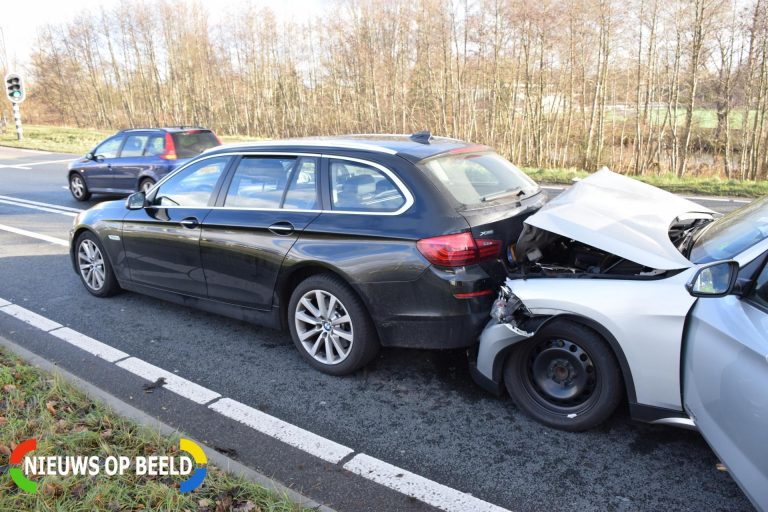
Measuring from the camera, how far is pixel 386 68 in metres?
29.3

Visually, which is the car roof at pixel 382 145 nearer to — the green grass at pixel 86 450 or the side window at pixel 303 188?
the side window at pixel 303 188

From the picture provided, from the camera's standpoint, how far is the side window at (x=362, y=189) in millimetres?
3784

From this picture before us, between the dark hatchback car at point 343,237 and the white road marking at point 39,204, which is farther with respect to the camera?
the white road marking at point 39,204

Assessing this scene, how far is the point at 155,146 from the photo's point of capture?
37.8 ft

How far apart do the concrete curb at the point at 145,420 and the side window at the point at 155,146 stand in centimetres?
752

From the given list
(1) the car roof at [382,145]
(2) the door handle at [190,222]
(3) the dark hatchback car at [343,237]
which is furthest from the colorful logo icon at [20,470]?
(1) the car roof at [382,145]

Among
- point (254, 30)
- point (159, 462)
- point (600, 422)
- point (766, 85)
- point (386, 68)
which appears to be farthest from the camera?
point (254, 30)

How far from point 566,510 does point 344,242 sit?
2116 mm

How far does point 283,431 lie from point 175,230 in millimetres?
2334

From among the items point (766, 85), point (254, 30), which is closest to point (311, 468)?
point (766, 85)

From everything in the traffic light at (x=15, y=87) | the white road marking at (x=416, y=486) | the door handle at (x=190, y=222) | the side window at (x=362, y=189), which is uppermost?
the traffic light at (x=15, y=87)

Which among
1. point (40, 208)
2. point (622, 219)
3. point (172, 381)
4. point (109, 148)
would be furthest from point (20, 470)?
point (109, 148)

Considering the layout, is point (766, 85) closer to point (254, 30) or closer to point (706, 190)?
point (706, 190)

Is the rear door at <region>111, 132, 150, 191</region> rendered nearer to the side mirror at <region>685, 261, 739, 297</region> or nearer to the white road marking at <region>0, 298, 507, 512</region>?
the white road marking at <region>0, 298, 507, 512</region>
